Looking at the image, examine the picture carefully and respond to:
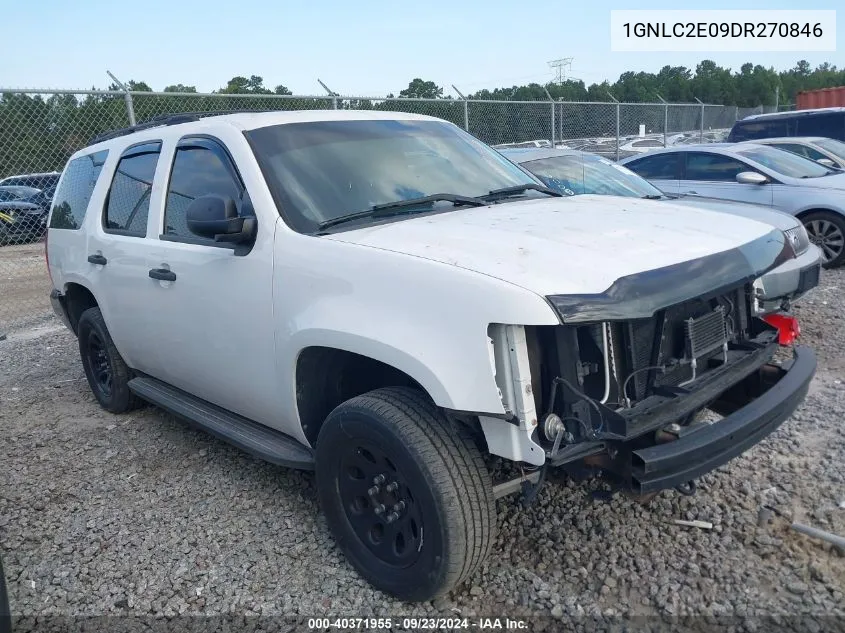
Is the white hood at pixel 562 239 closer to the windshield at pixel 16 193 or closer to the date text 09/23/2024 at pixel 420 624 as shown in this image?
the date text 09/23/2024 at pixel 420 624

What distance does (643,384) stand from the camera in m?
2.63

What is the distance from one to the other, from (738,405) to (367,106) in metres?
8.96

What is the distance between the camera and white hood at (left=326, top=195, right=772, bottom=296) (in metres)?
2.37

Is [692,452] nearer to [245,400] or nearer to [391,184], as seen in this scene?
[391,184]

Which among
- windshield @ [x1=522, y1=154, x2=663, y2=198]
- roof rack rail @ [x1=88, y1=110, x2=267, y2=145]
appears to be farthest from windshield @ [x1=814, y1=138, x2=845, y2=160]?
roof rack rail @ [x1=88, y1=110, x2=267, y2=145]

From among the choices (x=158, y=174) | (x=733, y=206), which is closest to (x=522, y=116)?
(x=733, y=206)

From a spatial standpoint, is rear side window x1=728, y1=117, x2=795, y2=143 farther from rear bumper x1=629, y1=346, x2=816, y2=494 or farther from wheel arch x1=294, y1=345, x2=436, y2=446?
wheel arch x1=294, y1=345, x2=436, y2=446

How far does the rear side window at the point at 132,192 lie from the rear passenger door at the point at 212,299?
27 centimetres

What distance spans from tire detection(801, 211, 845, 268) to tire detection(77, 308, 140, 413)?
25.3 feet

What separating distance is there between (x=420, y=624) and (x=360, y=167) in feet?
6.65

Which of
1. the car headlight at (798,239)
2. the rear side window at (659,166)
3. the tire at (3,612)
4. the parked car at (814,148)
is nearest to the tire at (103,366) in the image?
the tire at (3,612)

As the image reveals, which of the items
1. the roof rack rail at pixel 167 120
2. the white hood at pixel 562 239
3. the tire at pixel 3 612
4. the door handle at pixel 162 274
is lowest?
the tire at pixel 3 612

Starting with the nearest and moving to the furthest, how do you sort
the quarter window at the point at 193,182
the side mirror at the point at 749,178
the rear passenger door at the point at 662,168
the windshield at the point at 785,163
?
the quarter window at the point at 193,182 → the side mirror at the point at 749,178 → the windshield at the point at 785,163 → the rear passenger door at the point at 662,168

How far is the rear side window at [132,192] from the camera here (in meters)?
4.08
